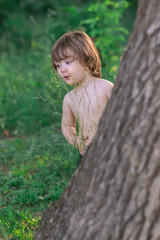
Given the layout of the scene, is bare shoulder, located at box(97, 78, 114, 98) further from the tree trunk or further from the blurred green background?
the tree trunk

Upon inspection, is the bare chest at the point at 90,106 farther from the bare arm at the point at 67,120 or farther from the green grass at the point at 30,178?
the green grass at the point at 30,178

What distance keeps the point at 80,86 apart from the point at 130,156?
142 centimetres

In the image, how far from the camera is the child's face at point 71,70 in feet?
9.13

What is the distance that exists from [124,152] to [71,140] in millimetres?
1329

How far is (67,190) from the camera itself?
73.9 inches

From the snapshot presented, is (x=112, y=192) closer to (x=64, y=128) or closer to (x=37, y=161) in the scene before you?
(x=64, y=128)

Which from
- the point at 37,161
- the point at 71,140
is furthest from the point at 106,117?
the point at 37,161

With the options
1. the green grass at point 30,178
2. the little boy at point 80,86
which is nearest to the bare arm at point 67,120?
the little boy at point 80,86

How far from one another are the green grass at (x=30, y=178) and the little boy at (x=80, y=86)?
0.25 meters

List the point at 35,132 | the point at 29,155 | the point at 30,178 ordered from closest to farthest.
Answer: the point at 30,178
the point at 29,155
the point at 35,132

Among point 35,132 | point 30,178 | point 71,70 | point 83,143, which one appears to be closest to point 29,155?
point 30,178

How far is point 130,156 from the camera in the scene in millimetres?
1517

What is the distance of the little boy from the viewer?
274 cm

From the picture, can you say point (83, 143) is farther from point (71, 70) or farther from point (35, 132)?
point (35, 132)
